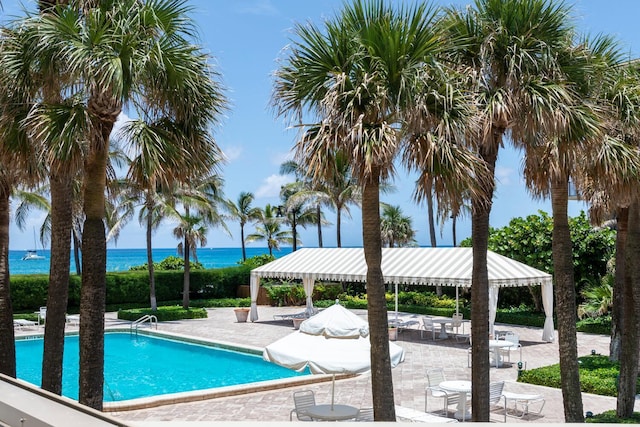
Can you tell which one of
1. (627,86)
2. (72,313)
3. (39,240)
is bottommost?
(72,313)

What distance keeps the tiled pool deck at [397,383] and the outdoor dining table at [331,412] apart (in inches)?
54.7

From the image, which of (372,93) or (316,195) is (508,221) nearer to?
(316,195)

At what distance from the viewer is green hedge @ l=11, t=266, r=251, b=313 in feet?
95.9

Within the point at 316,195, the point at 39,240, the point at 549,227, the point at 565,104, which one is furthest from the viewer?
the point at 316,195

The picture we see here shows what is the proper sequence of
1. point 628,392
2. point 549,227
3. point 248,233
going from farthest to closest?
point 248,233, point 549,227, point 628,392

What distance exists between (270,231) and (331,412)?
1783 inches

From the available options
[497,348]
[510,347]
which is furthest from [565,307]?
[510,347]

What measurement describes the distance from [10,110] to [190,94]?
6.97 ft

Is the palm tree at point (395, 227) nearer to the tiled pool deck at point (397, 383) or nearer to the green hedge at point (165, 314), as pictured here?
the green hedge at point (165, 314)

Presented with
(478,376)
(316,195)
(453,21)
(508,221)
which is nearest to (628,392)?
(478,376)

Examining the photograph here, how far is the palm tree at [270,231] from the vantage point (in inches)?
2115

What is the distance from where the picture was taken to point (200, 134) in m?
→ 8.12

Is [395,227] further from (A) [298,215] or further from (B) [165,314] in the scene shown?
(B) [165,314]

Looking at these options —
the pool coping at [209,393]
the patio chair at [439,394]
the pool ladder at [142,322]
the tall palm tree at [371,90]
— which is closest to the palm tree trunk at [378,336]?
the tall palm tree at [371,90]
